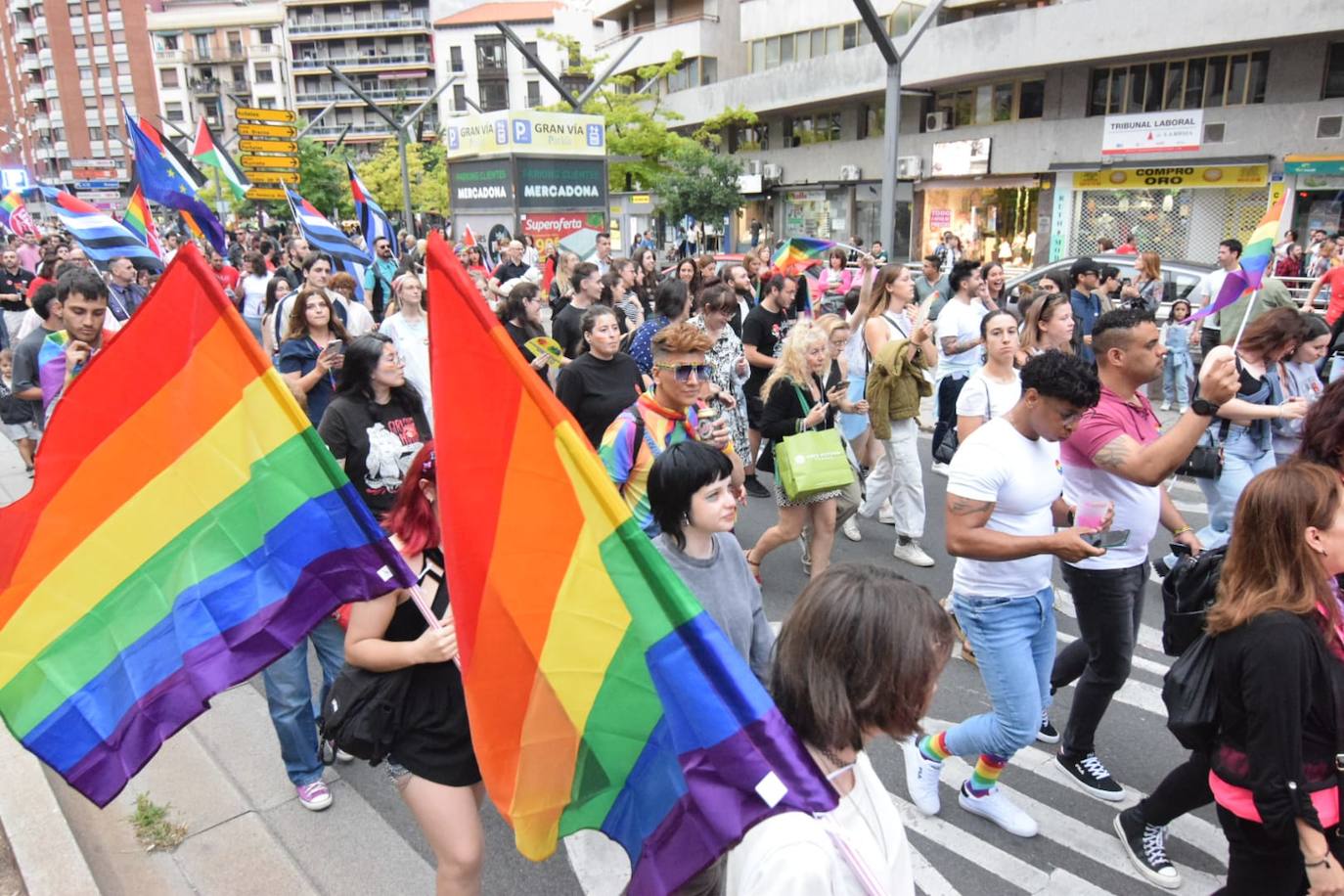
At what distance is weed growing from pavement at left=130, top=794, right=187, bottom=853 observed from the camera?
3.52 metres

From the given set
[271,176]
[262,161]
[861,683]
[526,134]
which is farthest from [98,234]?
[262,161]

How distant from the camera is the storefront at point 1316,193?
2181 centimetres

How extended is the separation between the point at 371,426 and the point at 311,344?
1.79m

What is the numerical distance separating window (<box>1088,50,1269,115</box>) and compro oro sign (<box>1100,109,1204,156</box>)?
1.30ft

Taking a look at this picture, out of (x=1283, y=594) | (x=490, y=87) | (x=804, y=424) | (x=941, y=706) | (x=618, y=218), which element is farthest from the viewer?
(x=490, y=87)

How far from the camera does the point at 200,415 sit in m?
2.54

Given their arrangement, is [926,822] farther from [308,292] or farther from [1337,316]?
[1337,316]

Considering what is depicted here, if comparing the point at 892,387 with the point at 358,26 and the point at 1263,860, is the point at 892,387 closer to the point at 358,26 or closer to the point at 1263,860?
the point at 1263,860

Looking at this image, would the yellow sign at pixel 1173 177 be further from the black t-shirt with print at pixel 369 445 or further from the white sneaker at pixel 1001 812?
the black t-shirt with print at pixel 369 445

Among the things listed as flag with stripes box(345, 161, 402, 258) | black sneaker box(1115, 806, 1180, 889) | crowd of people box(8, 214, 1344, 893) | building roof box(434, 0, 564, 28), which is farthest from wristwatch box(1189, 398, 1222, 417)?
building roof box(434, 0, 564, 28)

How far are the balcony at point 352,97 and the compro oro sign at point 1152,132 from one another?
67.5m

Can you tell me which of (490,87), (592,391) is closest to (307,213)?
(592,391)

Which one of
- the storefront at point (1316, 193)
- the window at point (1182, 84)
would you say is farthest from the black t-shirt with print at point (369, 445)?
the window at point (1182, 84)

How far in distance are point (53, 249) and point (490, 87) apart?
213ft
